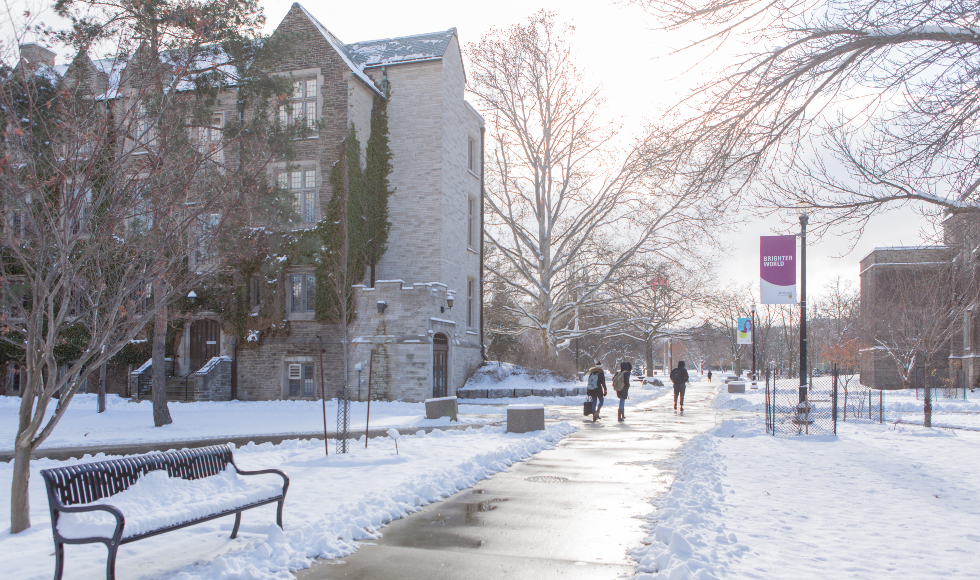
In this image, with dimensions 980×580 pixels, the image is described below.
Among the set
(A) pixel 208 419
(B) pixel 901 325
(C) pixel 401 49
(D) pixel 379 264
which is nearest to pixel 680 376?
(D) pixel 379 264

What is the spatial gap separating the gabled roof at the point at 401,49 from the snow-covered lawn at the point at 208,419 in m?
13.8

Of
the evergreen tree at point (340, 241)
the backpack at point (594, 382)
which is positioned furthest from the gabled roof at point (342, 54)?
the backpack at point (594, 382)

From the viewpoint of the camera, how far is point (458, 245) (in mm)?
28688

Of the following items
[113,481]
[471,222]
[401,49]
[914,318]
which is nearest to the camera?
[113,481]

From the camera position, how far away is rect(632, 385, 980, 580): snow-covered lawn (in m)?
5.46

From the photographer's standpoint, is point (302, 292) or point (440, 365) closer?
point (302, 292)

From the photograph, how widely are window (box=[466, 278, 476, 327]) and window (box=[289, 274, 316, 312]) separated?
7658mm

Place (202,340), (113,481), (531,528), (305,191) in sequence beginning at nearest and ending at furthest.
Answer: (113,481), (531,528), (305,191), (202,340)

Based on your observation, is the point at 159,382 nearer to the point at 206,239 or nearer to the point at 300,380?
the point at 300,380

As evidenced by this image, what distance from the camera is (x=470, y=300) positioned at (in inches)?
1217

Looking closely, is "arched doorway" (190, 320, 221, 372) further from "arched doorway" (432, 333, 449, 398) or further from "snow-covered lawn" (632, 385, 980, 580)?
"snow-covered lawn" (632, 385, 980, 580)

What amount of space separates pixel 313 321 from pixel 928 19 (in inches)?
815

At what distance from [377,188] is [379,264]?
2.93m

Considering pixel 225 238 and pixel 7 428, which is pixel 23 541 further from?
pixel 7 428
